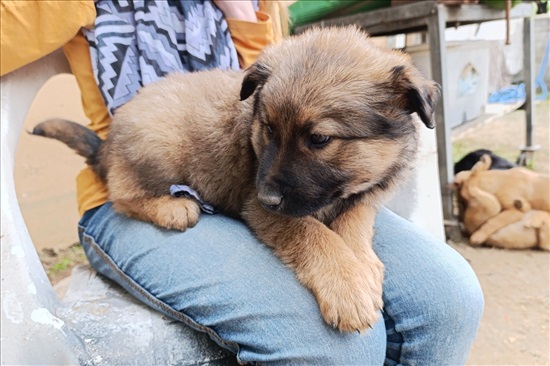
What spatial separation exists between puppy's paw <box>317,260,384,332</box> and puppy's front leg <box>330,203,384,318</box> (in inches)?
0.5

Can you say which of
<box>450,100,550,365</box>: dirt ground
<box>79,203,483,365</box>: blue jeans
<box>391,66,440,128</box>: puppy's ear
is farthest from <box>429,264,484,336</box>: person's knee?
<box>450,100,550,365</box>: dirt ground

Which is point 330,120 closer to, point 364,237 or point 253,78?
point 253,78

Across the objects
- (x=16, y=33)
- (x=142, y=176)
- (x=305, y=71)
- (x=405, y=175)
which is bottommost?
(x=405, y=175)

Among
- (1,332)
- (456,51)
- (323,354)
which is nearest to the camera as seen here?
(323,354)

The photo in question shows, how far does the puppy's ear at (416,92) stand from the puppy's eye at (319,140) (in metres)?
0.31

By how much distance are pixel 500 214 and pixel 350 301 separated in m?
3.26

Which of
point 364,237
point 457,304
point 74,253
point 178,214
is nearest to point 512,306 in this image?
point 457,304

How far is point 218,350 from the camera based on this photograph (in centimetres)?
164

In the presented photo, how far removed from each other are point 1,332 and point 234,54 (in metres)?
1.55

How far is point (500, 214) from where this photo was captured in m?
4.32

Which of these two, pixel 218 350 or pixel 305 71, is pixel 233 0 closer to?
pixel 305 71

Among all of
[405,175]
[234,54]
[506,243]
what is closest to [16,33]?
[234,54]

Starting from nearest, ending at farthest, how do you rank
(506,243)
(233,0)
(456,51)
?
(233,0) < (506,243) < (456,51)

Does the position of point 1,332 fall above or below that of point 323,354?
above
